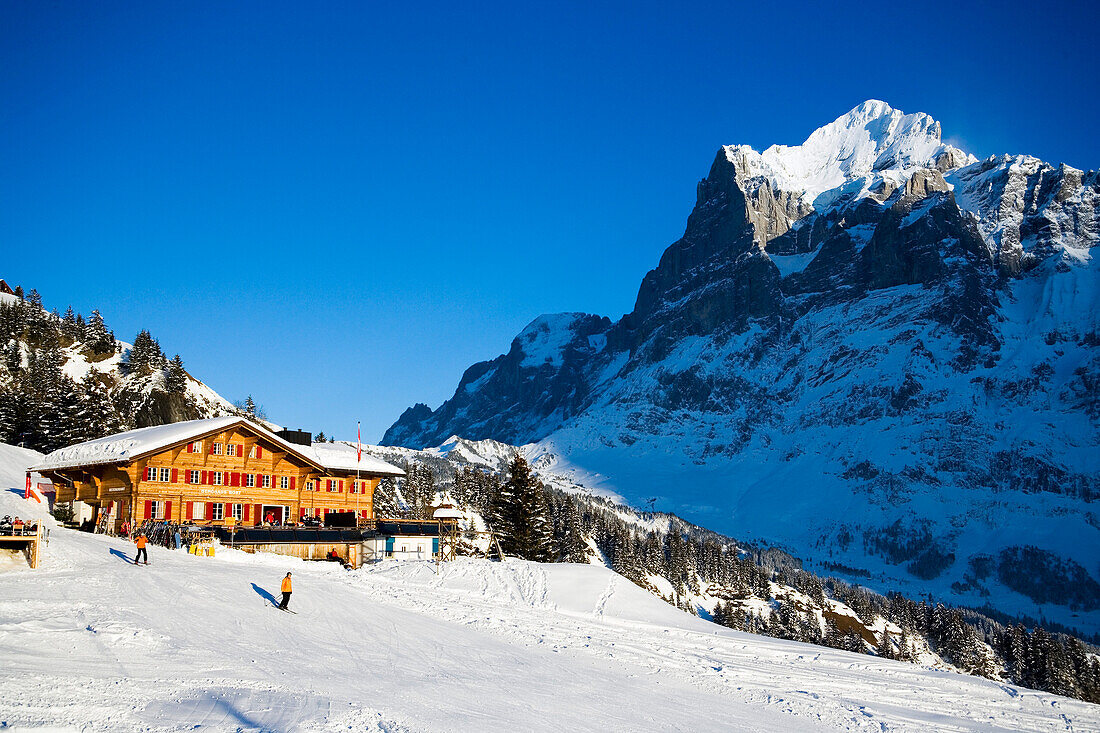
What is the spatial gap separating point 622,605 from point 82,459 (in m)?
34.3

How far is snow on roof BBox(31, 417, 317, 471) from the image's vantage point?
157 ft

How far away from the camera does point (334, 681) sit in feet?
59.9

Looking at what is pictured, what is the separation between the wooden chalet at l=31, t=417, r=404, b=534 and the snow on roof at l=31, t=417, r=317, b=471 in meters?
0.06

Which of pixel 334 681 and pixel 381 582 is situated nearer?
pixel 334 681

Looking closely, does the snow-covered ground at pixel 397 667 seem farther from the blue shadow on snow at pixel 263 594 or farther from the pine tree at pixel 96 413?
the pine tree at pixel 96 413

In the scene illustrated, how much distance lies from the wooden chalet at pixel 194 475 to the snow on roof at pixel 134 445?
0.19 ft

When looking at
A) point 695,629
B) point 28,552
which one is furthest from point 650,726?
point 28,552

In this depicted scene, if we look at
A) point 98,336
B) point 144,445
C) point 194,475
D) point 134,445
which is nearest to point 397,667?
point 144,445

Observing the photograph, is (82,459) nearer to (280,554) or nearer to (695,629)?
(280,554)

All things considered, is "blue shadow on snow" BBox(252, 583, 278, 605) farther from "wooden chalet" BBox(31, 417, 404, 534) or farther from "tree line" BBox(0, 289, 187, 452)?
"tree line" BBox(0, 289, 187, 452)

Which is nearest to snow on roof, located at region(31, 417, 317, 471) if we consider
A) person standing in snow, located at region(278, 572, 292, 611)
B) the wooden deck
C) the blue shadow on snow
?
the wooden deck

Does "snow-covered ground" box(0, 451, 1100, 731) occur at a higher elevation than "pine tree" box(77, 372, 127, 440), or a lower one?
lower

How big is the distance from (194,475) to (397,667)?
3471 cm

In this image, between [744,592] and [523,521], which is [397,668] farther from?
[744,592]
